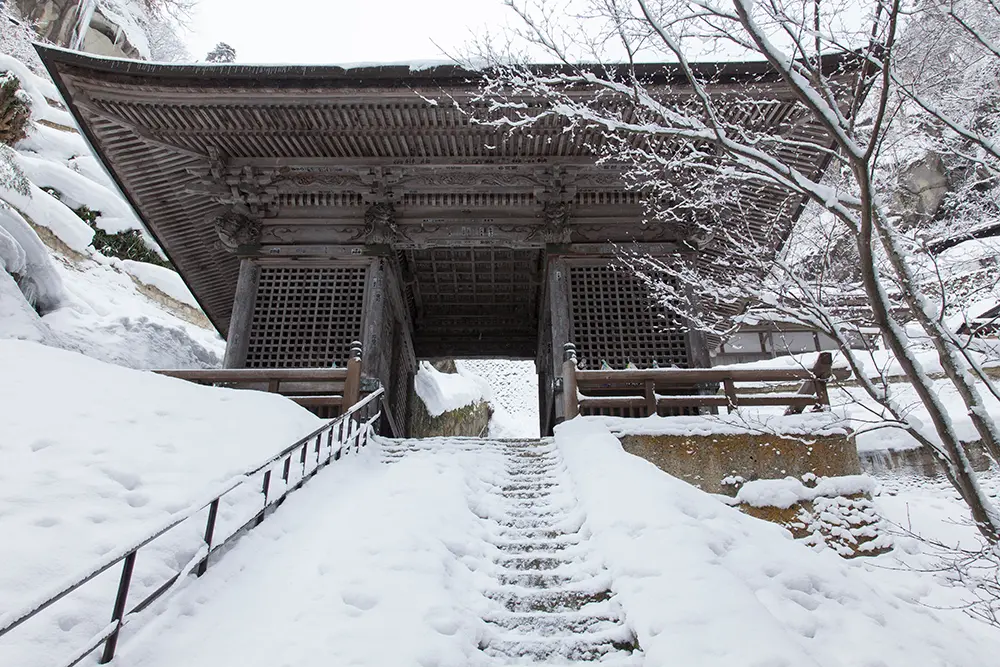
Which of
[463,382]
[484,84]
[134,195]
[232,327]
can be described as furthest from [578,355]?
[463,382]

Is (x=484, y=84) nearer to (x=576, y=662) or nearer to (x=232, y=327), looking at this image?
(x=232, y=327)

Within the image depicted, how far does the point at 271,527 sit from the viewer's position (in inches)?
174

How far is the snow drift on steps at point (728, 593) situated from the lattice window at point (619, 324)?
397 cm

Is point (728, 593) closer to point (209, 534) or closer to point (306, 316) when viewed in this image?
point (209, 534)

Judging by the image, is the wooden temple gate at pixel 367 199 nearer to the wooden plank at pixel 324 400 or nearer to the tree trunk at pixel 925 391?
the wooden plank at pixel 324 400

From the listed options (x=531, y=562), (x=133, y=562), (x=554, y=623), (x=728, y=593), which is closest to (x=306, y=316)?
(x=531, y=562)

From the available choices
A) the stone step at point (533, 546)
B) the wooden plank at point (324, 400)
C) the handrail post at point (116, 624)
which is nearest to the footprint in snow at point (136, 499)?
the handrail post at point (116, 624)

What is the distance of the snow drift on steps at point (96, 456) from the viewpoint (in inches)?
120

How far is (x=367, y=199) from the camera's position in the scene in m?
9.93

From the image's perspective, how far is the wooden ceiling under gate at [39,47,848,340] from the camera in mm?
8148

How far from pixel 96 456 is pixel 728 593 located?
4617 mm

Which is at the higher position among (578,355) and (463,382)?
(463,382)

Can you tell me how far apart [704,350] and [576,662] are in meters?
7.35

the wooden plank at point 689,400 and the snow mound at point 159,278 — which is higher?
the snow mound at point 159,278
